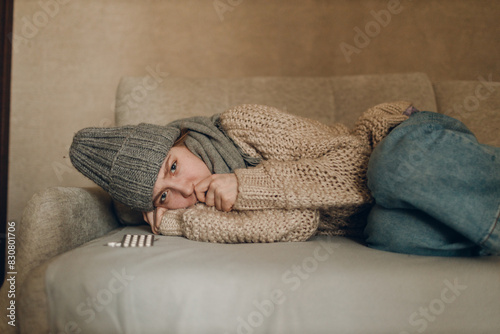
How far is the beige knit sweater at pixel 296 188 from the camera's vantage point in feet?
2.82

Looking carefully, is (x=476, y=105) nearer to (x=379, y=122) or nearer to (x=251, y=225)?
(x=379, y=122)

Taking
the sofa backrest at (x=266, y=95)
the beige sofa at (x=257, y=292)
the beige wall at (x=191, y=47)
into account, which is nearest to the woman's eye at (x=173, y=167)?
the beige sofa at (x=257, y=292)

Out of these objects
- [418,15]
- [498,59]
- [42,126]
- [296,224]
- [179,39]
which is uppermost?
[418,15]

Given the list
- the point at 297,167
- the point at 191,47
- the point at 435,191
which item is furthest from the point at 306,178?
the point at 191,47

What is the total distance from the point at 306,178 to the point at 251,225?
0.61 ft

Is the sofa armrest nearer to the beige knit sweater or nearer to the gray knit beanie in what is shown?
the gray knit beanie

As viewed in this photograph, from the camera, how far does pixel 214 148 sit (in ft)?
3.48

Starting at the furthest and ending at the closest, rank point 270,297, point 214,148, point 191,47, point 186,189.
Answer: point 191,47 → point 214,148 → point 186,189 → point 270,297

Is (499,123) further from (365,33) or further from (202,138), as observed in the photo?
(202,138)

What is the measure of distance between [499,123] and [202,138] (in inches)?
45.0

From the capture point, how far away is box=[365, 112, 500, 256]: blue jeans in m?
0.67

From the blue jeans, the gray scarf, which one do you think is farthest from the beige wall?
the blue jeans

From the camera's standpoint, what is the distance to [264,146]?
102 centimetres

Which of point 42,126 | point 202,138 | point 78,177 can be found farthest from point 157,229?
point 42,126
